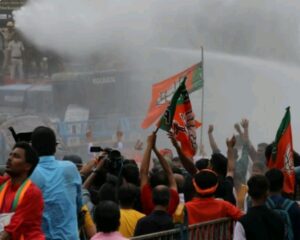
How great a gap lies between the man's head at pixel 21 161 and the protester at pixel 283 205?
75.8 inches

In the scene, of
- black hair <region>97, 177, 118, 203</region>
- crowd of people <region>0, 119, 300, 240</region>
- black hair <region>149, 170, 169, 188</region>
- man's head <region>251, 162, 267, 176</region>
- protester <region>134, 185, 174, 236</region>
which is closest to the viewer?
crowd of people <region>0, 119, 300, 240</region>

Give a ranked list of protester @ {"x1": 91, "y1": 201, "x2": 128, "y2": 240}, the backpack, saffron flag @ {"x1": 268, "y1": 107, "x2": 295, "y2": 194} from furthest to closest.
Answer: saffron flag @ {"x1": 268, "y1": 107, "x2": 295, "y2": 194} < the backpack < protester @ {"x1": 91, "y1": 201, "x2": 128, "y2": 240}

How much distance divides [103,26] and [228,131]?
443cm

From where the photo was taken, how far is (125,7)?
2130cm

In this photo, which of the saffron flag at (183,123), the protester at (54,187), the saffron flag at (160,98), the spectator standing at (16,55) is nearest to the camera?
the protester at (54,187)

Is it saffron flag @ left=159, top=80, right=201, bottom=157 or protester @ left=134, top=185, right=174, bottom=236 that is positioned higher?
saffron flag @ left=159, top=80, right=201, bottom=157

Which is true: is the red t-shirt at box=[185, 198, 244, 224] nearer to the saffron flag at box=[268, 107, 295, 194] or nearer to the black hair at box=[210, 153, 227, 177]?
the saffron flag at box=[268, 107, 295, 194]

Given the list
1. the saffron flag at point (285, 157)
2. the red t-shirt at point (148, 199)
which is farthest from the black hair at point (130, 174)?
the saffron flag at point (285, 157)

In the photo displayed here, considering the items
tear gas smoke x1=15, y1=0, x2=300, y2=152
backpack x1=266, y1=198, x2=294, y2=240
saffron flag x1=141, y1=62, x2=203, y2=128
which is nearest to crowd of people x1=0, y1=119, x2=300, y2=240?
backpack x1=266, y1=198, x2=294, y2=240

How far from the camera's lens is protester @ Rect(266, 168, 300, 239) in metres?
6.70

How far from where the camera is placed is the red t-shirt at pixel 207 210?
6.87 m

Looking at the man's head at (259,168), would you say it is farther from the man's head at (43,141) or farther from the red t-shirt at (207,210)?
the man's head at (43,141)

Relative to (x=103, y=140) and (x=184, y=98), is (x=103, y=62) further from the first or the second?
(x=184, y=98)

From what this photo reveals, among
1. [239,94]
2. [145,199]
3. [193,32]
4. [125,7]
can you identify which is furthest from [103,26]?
[145,199]
